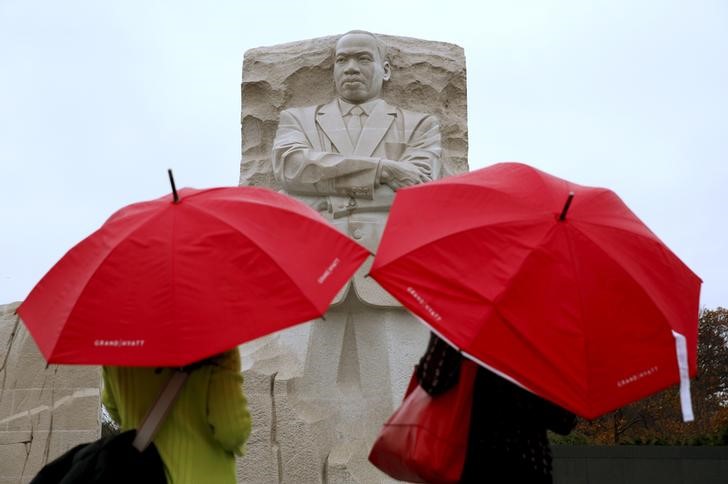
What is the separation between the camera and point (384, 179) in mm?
6137

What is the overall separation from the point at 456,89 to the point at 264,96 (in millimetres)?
1417

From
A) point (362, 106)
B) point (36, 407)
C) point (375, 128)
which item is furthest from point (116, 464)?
point (36, 407)

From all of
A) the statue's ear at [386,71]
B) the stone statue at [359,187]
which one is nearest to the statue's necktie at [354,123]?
the stone statue at [359,187]

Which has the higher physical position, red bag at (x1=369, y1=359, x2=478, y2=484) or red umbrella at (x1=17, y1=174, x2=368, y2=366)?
red umbrella at (x1=17, y1=174, x2=368, y2=366)

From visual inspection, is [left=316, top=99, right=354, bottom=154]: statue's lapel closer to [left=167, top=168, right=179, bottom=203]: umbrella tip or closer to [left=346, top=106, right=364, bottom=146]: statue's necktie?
[left=346, top=106, right=364, bottom=146]: statue's necktie

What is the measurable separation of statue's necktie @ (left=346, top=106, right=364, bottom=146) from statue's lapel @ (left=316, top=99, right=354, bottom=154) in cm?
3

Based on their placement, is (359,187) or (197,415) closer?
(197,415)

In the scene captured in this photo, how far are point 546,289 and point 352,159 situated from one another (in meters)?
3.79

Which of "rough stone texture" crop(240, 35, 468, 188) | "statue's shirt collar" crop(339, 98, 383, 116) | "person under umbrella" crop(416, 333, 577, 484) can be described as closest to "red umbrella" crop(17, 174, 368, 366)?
"person under umbrella" crop(416, 333, 577, 484)

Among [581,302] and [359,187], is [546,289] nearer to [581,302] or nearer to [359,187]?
[581,302]

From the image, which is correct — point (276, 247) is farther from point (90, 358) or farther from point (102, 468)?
point (102, 468)

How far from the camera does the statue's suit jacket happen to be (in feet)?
19.9

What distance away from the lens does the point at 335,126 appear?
6492mm

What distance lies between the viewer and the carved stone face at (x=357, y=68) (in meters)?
6.61
